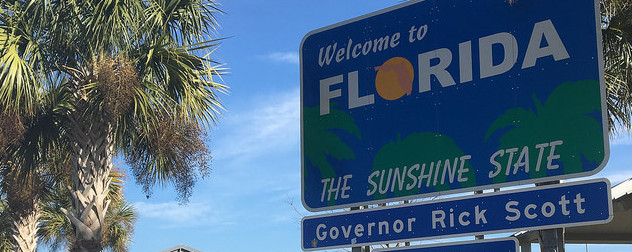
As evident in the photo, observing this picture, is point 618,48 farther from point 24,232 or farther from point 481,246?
point 24,232

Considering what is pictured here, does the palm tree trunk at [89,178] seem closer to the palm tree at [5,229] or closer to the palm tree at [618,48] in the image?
the palm tree at [618,48]

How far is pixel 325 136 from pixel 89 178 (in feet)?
27.0

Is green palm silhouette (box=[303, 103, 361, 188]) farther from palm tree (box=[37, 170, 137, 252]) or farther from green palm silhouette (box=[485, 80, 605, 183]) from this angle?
palm tree (box=[37, 170, 137, 252])

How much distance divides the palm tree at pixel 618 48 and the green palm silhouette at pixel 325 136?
15.9ft

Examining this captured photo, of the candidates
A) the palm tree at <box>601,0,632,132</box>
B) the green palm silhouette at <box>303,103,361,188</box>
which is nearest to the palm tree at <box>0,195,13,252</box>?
the palm tree at <box>601,0,632,132</box>

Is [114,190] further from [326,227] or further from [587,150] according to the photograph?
[587,150]

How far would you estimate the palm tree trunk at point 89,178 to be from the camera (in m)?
12.2

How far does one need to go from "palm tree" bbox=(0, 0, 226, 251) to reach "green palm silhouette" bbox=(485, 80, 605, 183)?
8664mm

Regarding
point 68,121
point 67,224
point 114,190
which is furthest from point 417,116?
point 67,224

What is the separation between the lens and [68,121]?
13.1 metres

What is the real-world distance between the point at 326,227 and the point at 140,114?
8399 millimetres

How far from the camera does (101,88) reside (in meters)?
12.1

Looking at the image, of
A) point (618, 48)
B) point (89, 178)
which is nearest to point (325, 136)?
point (618, 48)

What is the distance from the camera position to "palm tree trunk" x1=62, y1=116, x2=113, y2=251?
40.1ft
